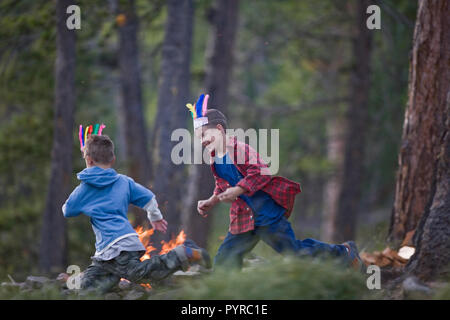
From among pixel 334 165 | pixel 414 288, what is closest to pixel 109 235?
pixel 414 288

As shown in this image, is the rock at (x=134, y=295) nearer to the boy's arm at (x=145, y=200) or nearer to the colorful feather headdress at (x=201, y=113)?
the boy's arm at (x=145, y=200)

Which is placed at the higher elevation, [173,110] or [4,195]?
[173,110]

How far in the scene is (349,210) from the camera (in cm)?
1402

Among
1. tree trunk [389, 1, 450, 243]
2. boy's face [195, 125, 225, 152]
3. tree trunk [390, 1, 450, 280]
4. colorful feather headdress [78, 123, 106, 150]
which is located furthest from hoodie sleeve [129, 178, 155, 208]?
tree trunk [389, 1, 450, 243]

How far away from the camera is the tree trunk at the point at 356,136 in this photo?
1384 centimetres

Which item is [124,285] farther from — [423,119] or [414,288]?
[423,119]

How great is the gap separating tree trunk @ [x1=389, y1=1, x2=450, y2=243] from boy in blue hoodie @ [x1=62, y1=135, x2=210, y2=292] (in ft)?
9.06

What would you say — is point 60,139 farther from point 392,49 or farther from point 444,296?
Result: point 392,49

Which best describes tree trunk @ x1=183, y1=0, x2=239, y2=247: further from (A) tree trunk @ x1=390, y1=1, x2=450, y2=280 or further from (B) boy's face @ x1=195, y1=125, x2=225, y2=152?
(B) boy's face @ x1=195, y1=125, x2=225, y2=152

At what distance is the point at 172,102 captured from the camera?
8.63 m

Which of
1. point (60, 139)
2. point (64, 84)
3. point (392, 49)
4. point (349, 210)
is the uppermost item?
point (392, 49)

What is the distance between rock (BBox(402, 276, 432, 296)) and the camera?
4.43m
